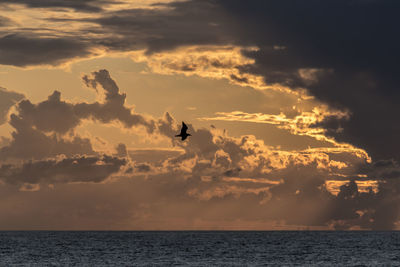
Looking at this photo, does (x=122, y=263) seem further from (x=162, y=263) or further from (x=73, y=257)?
(x=73, y=257)

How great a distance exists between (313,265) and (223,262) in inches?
696

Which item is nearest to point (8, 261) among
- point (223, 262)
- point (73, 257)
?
point (73, 257)

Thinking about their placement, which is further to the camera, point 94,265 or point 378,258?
point 378,258

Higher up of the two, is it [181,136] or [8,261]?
[181,136]

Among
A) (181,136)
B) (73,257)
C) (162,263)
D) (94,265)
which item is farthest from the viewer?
(73,257)

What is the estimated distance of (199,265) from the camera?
125812 millimetres

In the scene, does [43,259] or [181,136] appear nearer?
[181,136]

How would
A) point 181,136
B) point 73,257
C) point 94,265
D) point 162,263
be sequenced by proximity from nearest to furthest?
point 181,136
point 94,265
point 162,263
point 73,257

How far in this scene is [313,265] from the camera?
12788 centimetres

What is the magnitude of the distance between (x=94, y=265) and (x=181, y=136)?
6612 cm

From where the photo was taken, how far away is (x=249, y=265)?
128000 mm

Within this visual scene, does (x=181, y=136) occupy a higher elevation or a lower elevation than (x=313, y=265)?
higher

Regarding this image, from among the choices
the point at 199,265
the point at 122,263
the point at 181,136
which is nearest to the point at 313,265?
the point at 199,265

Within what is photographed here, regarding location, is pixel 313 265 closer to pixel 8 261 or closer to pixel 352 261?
pixel 352 261
